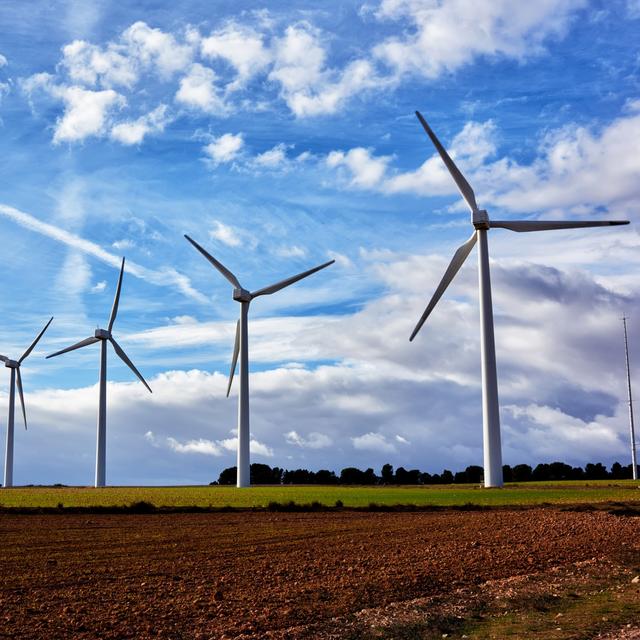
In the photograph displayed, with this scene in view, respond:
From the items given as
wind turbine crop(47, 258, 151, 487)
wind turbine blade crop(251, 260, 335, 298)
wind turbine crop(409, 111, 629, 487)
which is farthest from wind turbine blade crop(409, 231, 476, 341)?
wind turbine crop(47, 258, 151, 487)

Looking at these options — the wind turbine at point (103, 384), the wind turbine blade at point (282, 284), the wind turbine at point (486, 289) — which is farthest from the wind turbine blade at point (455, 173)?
the wind turbine at point (103, 384)

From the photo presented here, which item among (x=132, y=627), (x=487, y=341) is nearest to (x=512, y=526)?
(x=132, y=627)

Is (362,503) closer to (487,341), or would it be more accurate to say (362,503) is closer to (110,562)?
(487,341)

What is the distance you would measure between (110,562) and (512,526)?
16.3 metres

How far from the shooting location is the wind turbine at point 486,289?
58562 mm

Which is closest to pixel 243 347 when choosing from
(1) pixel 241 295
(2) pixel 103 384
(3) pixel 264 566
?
(1) pixel 241 295

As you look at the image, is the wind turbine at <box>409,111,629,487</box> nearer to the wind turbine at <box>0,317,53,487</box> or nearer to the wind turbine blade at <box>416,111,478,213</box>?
the wind turbine blade at <box>416,111,478,213</box>

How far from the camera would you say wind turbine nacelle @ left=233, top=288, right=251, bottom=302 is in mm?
82938

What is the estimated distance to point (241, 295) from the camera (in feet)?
272

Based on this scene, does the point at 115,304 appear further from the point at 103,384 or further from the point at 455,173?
the point at 455,173

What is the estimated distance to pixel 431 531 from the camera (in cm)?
3145

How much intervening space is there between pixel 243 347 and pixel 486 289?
28417 mm

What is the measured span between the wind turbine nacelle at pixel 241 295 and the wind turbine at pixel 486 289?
26810 millimetres

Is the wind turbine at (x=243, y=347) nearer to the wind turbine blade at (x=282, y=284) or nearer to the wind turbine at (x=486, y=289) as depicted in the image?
the wind turbine blade at (x=282, y=284)
